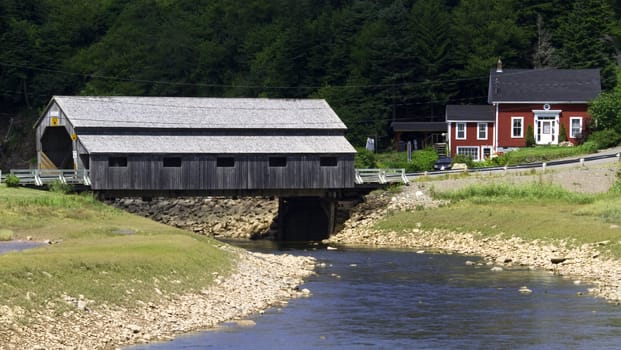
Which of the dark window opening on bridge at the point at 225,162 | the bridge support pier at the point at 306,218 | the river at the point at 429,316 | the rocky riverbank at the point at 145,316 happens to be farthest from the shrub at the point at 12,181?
the rocky riverbank at the point at 145,316

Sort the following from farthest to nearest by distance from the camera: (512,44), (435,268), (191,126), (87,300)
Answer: (512,44) < (191,126) < (435,268) < (87,300)

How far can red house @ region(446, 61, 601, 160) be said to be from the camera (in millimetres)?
90312

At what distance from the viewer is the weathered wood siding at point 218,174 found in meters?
66.3

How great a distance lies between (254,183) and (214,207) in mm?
8899

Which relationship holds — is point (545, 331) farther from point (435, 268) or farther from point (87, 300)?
point (435, 268)

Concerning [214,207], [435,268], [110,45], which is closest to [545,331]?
[435,268]

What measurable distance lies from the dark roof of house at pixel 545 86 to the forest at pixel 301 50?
810 centimetres

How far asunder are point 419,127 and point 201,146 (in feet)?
110

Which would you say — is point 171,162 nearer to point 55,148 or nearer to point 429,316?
point 55,148

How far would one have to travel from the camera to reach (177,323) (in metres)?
32.4

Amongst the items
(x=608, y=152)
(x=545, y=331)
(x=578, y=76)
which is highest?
(x=578, y=76)

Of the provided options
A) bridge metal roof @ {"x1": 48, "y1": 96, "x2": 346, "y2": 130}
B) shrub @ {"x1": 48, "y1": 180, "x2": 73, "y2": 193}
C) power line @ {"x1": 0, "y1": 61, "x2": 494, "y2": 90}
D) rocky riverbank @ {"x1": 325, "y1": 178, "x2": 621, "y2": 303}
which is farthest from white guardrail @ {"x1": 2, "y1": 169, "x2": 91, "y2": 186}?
power line @ {"x1": 0, "y1": 61, "x2": 494, "y2": 90}

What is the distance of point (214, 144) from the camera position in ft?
225

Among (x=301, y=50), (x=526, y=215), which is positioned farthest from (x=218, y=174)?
(x=301, y=50)
